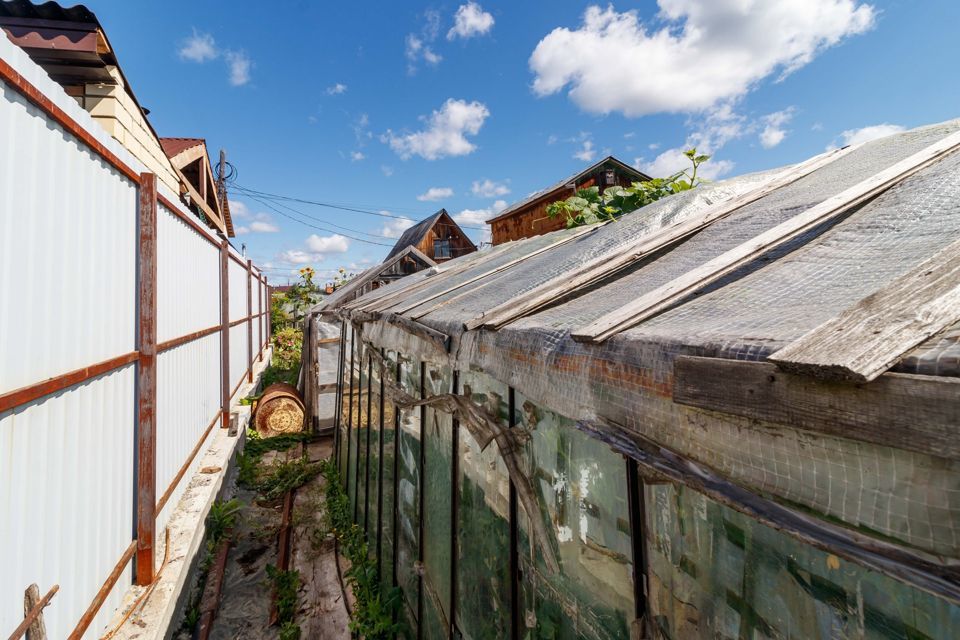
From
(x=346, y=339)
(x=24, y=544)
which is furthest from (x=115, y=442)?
(x=346, y=339)

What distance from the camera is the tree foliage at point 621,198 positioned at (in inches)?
181

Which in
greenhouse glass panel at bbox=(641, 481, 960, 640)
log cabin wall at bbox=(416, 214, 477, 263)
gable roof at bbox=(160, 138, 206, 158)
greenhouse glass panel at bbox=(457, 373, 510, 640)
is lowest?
greenhouse glass panel at bbox=(457, 373, 510, 640)

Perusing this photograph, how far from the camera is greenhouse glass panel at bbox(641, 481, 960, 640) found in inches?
27.5

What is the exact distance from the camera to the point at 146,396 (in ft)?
9.82

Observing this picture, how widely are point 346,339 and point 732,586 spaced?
599 cm

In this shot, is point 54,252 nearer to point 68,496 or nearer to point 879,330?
point 68,496

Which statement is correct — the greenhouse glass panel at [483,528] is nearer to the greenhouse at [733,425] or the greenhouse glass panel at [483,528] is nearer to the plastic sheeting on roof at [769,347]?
the greenhouse at [733,425]

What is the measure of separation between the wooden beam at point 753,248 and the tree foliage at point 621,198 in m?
2.30

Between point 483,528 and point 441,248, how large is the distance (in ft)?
70.9

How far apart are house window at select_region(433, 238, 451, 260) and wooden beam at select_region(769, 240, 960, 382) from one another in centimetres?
2232

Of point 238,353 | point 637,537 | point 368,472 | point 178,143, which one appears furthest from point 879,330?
point 178,143

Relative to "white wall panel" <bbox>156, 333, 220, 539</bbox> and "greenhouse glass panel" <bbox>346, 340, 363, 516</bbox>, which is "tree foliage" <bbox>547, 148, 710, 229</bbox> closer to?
"greenhouse glass panel" <bbox>346, 340, 363, 516</bbox>

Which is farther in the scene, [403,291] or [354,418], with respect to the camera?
[354,418]

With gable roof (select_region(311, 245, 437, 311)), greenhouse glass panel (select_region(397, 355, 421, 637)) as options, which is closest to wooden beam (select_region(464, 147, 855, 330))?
greenhouse glass panel (select_region(397, 355, 421, 637))
